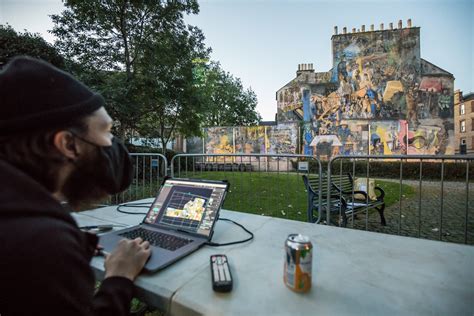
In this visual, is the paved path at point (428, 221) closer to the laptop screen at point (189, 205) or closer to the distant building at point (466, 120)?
the laptop screen at point (189, 205)

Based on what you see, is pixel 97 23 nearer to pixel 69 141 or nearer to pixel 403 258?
pixel 69 141

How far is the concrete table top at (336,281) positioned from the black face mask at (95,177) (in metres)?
0.41

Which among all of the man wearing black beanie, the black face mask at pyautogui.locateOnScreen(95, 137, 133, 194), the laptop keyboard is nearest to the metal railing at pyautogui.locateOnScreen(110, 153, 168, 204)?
the laptop keyboard

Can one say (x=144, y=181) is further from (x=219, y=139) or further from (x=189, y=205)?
(x=219, y=139)

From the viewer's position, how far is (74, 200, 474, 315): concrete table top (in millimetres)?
875

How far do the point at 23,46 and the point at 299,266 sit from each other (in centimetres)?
909

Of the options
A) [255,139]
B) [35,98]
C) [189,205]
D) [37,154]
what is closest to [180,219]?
[189,205]

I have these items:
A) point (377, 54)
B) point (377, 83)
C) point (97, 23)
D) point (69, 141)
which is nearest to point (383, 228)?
point (69, 141)

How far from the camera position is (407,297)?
93cm

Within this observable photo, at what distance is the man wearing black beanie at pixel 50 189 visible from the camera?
25.0 inches

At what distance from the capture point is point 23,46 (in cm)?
671

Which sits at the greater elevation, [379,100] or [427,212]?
[379,100]

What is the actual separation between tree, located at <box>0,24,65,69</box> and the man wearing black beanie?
796 cm

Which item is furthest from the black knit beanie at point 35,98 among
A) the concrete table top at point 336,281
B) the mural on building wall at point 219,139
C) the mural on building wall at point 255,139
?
the mural on building wall at point 219,139
